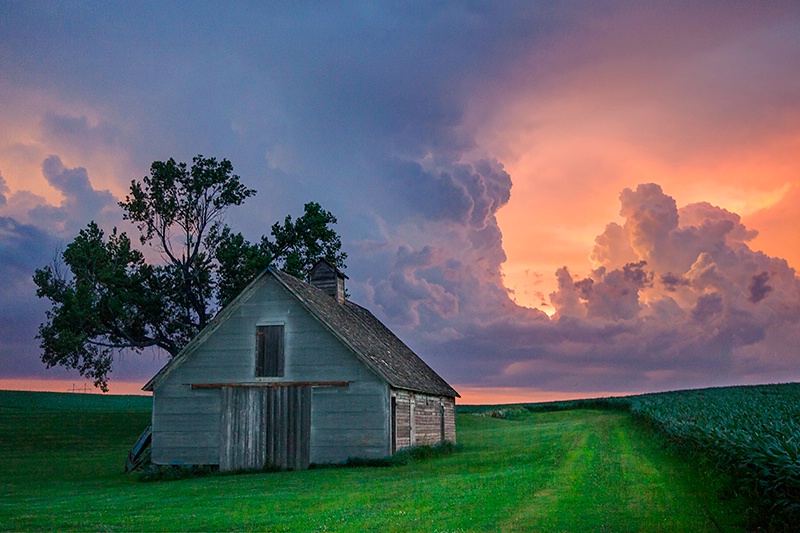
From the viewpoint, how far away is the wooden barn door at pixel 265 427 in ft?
106

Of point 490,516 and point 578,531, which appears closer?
point 578,531

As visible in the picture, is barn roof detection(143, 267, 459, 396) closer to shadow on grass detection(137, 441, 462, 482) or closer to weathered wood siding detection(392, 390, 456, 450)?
weathered wood siding detection(392, 390, 456, 450)

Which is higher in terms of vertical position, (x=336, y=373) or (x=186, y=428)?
(x=336, y=373)

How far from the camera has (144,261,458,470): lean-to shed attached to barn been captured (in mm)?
32219

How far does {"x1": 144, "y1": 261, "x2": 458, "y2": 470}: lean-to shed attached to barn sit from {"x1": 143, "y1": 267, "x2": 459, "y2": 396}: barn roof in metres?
0.07

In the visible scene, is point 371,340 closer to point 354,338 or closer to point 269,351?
point 354,338

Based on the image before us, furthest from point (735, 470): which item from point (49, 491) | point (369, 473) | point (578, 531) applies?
point (49, 491)

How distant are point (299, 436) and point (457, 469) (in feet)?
25.1

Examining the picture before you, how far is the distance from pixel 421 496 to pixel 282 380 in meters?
14.4

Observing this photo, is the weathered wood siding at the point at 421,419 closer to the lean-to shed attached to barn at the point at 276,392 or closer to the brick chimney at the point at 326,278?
the lean-to shed attached to barn at the point at 276,392

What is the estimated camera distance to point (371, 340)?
3881 centimetres

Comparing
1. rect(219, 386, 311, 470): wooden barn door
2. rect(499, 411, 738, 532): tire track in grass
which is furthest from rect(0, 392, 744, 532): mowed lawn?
rect(219, 386, 311, 470): wooden barn door

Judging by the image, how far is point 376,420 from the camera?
105 ft

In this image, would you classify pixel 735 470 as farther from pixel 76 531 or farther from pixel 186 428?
pixel 186 428
